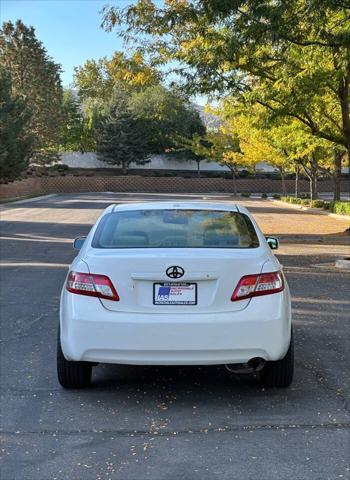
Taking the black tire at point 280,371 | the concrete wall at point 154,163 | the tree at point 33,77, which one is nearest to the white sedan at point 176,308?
the black tire at point 280,371

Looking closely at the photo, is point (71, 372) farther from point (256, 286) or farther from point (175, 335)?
point (256, 286)

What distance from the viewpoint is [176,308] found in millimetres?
4273

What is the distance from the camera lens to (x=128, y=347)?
4242 mm

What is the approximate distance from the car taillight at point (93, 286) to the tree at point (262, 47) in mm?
6498

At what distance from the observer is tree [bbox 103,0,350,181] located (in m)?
9.95

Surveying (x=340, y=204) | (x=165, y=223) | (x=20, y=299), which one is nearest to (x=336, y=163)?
(x=340, y=204)

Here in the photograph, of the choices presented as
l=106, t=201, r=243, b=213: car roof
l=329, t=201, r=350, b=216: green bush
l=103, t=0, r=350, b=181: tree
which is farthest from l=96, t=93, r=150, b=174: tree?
l=106, t=201, r=243, b=213: car roof

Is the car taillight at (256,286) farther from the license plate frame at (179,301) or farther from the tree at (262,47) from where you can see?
the tree at (262,47)

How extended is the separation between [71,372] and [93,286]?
801mm

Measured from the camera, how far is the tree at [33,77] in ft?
179

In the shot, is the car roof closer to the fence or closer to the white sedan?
the white sedan

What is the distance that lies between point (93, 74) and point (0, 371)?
100 metres

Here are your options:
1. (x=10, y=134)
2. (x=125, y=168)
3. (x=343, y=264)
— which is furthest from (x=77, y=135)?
(x=343, y=264)

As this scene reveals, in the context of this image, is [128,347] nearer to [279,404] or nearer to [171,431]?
[171,431]
